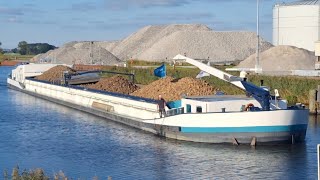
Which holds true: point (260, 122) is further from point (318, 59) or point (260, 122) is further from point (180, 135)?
point (318, 59)

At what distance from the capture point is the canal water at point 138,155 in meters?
20.7

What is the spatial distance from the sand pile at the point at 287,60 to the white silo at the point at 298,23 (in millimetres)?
6910

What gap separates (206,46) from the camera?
99.2 meters

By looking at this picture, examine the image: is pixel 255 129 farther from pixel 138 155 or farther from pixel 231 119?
pixel 138 155

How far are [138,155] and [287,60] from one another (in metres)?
35.8

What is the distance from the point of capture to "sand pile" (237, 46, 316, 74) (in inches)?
2227

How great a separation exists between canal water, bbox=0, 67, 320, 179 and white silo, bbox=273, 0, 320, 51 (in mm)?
35920

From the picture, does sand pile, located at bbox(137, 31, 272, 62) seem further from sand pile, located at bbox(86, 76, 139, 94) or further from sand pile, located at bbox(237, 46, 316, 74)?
sand pile, located at bbox(86, 76, 139, 94)

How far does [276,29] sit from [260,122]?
47.5m

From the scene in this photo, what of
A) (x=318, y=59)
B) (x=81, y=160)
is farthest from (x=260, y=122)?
(x=318, y=59)

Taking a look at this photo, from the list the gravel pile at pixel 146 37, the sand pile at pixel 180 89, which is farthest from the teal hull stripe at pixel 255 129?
the gravel pile at pixel 146 37

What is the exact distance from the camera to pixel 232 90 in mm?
42906

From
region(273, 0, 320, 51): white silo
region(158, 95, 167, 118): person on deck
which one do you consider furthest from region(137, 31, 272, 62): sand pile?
region(158, 95, 167, 118): person on deck

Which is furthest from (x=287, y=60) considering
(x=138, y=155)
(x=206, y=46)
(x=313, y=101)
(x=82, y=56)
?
(x=82, y=56)
